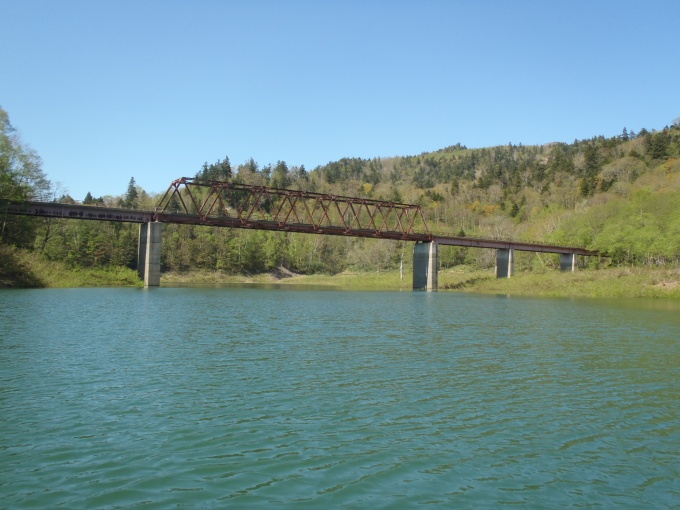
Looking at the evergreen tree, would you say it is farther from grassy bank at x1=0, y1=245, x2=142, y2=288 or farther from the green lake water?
the green lake water

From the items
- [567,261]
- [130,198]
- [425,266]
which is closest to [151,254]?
[425,266]

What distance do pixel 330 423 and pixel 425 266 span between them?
97514 millimetres

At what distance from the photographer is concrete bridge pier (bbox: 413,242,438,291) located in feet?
345

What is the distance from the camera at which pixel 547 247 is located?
114188 millimetres

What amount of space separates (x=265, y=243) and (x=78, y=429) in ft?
511

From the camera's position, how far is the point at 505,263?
11275 cm

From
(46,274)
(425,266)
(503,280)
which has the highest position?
(425,266)

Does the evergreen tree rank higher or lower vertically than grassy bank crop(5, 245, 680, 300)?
higher

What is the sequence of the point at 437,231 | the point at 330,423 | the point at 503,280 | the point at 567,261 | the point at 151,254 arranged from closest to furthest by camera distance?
the point at 330,423 < the point at 151,254 < the point at 503,280 < the point at 567,261 < the point at 437,231

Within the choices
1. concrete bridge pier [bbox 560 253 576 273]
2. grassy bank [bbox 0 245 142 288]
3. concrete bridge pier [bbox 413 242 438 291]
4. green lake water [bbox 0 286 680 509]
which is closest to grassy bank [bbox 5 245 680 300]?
grassy bank [bbox 0 245 142 288]

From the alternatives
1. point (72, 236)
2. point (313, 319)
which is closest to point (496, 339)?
point (313, 319)

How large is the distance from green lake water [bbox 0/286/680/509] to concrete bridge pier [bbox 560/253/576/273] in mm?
94683

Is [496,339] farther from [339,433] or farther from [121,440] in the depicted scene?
[121,440]

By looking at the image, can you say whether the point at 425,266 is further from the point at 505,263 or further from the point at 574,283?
the point at 574,283
